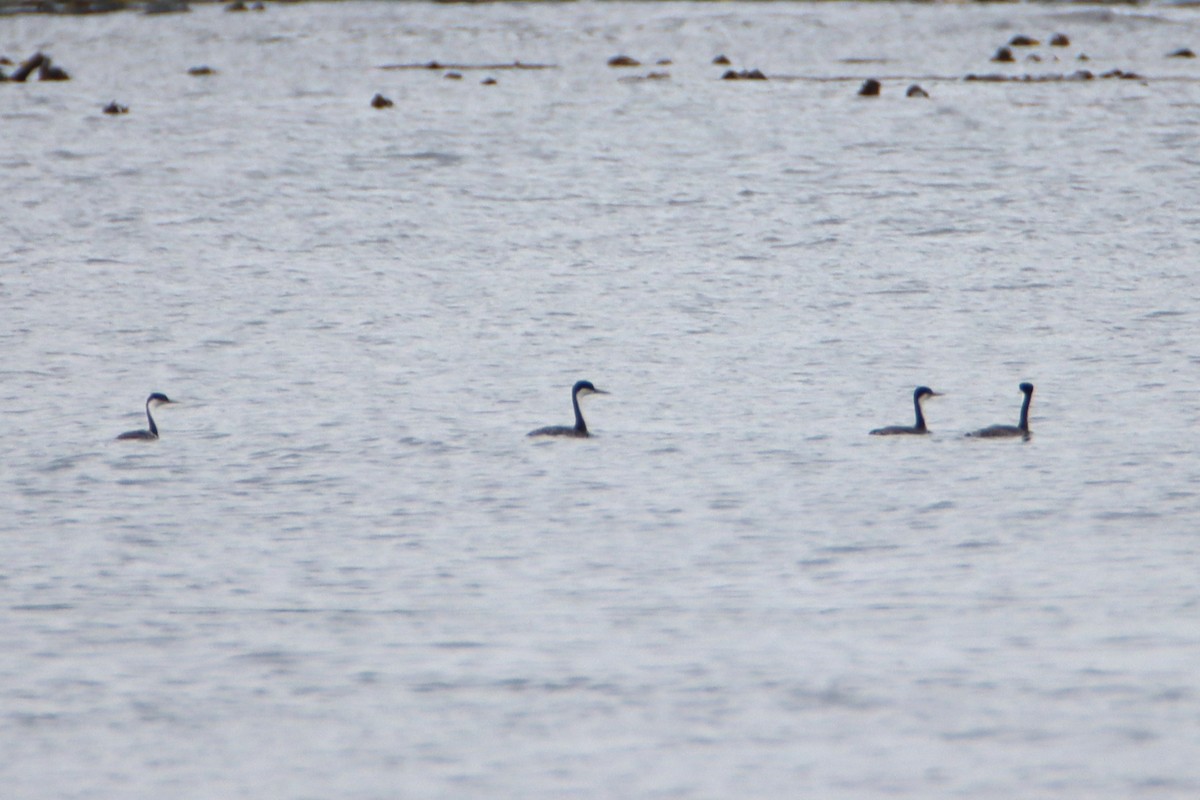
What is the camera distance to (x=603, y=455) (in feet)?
49.3

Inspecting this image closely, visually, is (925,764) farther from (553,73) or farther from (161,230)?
(553,73)

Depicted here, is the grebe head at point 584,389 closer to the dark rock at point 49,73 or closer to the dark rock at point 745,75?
the dark rock at point 745,75

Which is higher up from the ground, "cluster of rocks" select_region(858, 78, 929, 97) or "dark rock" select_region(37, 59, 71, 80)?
"dark rock" select_region(37, 59, 71, 80)

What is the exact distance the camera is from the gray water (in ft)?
29.8

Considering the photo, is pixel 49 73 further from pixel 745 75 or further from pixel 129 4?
pixel 129 4

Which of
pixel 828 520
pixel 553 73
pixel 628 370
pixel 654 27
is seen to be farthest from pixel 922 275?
pixel 654 27

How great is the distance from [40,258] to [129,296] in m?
2.73

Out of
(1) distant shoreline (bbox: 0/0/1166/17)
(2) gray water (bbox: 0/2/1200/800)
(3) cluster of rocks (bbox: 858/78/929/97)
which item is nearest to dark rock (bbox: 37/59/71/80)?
(2) gray water (bbox: 0/2/1200/800)

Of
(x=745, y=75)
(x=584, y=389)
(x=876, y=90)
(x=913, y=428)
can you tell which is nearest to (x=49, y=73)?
(x=745, y=75)

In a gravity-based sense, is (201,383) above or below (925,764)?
above

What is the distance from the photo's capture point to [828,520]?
1279 centimetres

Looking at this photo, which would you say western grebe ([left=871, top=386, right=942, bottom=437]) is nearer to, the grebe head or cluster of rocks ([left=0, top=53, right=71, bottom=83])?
the grebe head

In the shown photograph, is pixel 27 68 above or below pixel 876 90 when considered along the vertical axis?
above

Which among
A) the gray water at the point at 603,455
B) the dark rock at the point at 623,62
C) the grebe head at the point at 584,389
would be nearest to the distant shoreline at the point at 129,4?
the dark rock at the point at 623,62
